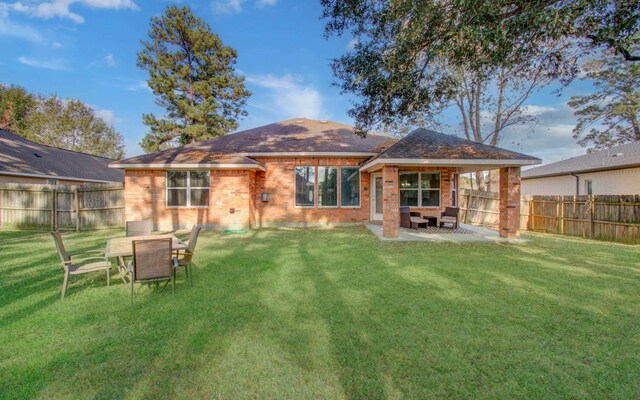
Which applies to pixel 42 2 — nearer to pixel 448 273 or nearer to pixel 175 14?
pixel 175 14

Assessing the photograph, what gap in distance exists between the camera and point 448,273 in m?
5.96

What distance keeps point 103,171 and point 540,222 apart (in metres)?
27.8

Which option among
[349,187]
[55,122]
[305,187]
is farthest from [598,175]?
[55,122]

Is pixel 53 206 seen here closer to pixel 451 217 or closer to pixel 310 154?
pixel 310 154

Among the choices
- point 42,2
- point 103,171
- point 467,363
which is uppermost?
point 42,2

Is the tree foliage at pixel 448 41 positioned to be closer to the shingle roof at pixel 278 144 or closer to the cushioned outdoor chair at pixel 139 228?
the shingle roof at pixel 278 144

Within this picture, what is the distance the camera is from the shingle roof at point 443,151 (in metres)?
9.37

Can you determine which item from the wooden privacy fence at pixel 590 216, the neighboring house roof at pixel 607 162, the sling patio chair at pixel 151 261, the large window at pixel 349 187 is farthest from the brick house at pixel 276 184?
the neighboring house roof at pixel 607 162

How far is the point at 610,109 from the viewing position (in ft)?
73.4

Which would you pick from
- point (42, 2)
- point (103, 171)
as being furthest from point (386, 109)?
point (103, 171)

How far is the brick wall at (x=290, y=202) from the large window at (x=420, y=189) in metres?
1.68

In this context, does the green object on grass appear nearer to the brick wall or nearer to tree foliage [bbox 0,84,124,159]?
the brick wall

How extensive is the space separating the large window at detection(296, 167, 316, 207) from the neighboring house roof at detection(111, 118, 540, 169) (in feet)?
2.98

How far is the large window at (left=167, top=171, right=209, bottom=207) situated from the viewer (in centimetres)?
1226
